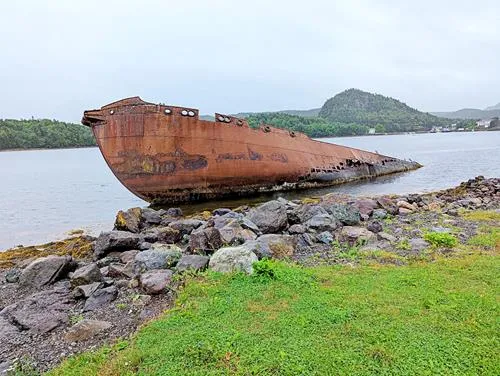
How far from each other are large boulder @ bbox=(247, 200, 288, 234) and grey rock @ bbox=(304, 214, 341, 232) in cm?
48

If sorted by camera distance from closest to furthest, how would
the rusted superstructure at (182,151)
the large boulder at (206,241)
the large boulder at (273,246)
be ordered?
the large boulder at (273,246), the large boulder at (206,241), the rusted superstructure at (182,151)

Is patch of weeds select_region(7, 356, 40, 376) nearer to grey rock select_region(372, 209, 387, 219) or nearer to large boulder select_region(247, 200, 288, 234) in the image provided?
large boulder select_region(247, 200, 288, 234)

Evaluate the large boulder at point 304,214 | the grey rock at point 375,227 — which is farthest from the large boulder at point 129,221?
the grey rock at point 375,227

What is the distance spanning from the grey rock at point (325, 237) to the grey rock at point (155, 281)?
2711 mm

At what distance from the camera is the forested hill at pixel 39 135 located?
68.4 m

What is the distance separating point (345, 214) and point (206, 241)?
10.4 feet

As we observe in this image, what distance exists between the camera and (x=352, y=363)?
2.99 metres

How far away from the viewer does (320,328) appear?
3.53 metres

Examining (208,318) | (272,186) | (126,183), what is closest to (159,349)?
(208,318)

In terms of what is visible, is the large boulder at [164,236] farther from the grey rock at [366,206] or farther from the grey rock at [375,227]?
the grey rock at [366,206]

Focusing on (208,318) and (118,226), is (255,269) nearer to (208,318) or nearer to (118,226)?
(208,318)

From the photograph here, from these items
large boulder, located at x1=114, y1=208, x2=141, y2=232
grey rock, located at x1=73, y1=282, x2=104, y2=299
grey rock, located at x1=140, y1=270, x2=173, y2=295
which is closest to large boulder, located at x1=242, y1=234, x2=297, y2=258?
grey rock, located at x1=140, y1=270, x2=173, y2=295

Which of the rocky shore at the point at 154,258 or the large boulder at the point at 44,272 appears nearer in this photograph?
the rocky shore at the point at 154,258

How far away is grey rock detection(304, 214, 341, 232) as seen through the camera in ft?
24.2
